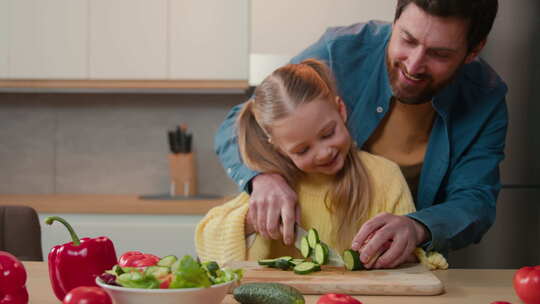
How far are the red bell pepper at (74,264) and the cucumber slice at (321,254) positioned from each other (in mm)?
425

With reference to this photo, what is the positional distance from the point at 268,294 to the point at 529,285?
1.33 ft

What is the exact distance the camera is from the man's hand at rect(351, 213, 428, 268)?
1341 mm

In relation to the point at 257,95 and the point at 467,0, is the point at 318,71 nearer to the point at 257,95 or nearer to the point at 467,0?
the point at 257,95

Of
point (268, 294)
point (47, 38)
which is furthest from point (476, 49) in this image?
point (47, 38)

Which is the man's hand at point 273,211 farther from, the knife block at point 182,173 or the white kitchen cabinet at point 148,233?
the knife block at point 182,173

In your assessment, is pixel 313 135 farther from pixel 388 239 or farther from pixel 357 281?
pixel 357 281

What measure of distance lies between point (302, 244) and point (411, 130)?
1.93 feet

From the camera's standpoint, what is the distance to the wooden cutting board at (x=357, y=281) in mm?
1177

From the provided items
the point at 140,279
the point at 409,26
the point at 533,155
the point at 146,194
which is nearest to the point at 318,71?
the point at 409,26

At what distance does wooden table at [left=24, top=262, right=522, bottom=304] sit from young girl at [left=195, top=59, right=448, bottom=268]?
0.12 m

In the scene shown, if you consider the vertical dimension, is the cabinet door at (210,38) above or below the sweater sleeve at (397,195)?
above

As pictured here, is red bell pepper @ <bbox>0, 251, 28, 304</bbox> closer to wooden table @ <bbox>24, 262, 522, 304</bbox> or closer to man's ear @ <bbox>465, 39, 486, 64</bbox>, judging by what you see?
wooden table @ <bbox>24, 262, 522, 304</bbox>

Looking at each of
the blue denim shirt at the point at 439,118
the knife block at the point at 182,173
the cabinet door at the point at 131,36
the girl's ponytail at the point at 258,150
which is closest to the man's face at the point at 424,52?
the blue denim shirt at the point at 439,118

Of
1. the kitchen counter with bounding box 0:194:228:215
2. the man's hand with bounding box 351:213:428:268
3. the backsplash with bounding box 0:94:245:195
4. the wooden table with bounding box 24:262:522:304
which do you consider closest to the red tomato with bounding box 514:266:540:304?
the wooden table with bounding box 24:262:522:304
